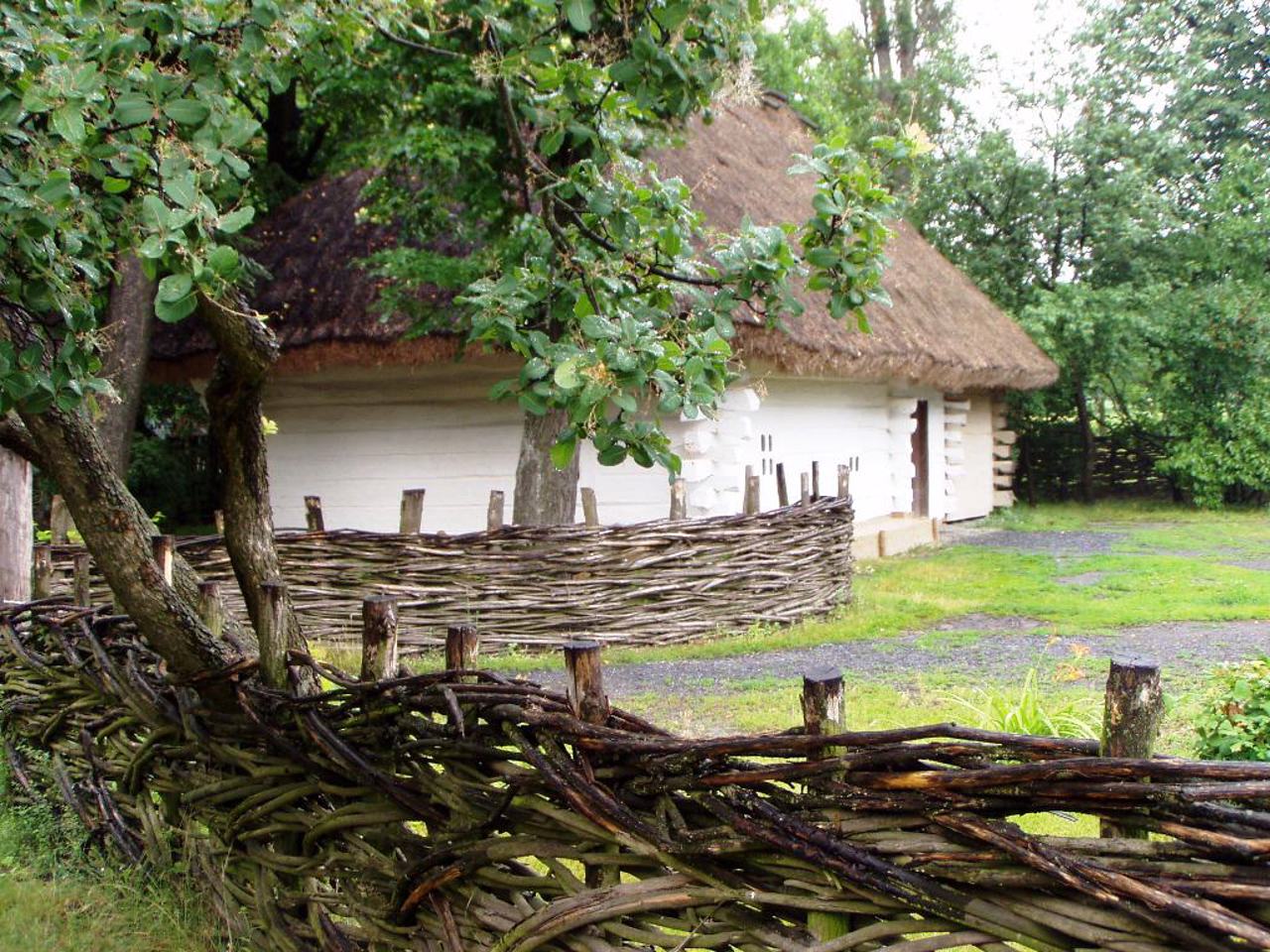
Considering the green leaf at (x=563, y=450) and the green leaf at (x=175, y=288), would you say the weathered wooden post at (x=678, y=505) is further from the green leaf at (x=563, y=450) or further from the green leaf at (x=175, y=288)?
the green leaf at (x=175, y=288)

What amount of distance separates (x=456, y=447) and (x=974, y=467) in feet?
29.3

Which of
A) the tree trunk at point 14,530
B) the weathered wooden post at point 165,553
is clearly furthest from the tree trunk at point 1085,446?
the weathered wooden post at point 165,553

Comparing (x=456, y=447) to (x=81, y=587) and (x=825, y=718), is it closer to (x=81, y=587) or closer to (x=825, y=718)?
(x=81, y=587)

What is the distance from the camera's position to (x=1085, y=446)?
16859 mm

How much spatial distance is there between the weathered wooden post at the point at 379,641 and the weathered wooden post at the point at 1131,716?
1.43 metres

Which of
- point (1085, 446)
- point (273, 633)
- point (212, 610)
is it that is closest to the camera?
point (273, 633)

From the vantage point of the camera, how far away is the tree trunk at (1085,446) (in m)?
16.5

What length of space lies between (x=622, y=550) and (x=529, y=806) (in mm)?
4759

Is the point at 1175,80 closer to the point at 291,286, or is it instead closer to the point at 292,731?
the point at 291,286

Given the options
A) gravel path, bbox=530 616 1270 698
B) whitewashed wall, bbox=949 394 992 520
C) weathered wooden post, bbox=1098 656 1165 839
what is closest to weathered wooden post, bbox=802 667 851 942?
weathered wooden post, bbox=1098 656 1165 839

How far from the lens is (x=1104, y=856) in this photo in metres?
1.52

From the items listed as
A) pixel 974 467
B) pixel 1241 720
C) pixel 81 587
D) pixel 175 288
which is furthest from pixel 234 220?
pixel 974 467

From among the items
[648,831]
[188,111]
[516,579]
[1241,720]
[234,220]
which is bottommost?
[1241,720]

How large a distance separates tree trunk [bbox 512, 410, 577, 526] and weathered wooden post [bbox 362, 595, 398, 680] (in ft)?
17.0
